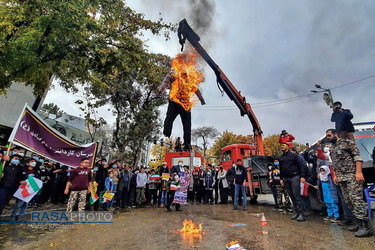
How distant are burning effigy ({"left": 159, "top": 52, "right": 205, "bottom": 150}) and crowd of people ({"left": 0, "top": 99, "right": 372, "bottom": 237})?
3992 mm

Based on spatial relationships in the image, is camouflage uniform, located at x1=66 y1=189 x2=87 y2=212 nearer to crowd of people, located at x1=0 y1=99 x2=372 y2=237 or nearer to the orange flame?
crowd of people, located at x1=0 y1=99 x2=372 y2=237

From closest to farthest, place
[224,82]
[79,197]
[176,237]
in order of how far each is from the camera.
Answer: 1. [176,237]
2. [79,197]
3. [224,82]

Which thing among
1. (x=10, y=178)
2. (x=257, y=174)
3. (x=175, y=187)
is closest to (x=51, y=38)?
(x=10, y=178)

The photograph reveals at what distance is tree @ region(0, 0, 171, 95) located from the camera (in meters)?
5.78

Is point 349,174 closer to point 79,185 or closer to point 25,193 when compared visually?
point 79,185

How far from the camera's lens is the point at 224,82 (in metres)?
11.5

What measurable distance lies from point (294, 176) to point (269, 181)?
1979 mm

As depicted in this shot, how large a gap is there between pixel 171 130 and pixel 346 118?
10.0 m

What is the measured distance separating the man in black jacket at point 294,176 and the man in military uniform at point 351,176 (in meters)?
1.05

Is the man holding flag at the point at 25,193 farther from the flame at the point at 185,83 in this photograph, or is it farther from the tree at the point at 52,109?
the tree at the point at 52,109

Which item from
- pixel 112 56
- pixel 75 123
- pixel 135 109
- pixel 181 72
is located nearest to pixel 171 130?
pixel 181 72

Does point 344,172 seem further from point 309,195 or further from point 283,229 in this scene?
point 309,195

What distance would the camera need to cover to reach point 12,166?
5.44m

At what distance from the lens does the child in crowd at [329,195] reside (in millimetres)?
5223
